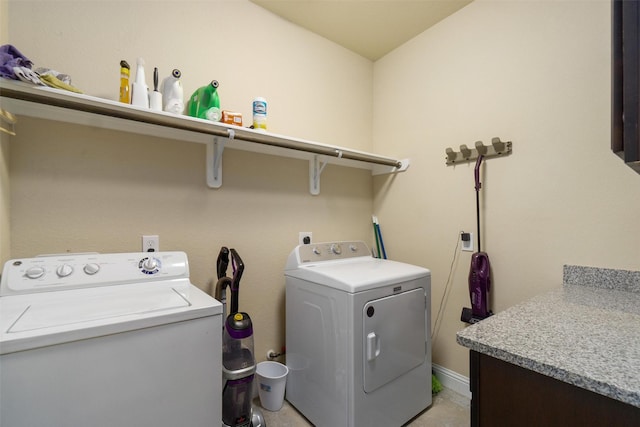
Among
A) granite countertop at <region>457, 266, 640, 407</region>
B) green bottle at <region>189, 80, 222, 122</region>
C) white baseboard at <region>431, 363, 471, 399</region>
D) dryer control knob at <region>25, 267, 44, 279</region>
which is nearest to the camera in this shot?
granite countertop at <region>457, 266, 640, 407</region>

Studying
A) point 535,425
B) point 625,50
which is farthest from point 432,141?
point 535,425

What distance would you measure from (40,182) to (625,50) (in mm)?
2103

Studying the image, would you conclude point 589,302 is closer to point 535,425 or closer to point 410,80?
point 535,425

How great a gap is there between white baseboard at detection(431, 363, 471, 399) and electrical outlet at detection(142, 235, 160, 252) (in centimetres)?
208

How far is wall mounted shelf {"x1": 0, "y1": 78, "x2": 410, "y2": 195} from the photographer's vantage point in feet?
3.66

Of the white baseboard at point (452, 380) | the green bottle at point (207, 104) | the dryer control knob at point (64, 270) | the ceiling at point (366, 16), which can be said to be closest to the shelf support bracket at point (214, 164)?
the green bottle at point (207, 104)

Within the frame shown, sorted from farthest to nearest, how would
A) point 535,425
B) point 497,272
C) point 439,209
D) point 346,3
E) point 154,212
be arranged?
1. point 439,209
2. point 346,3
3. point 497,272
4. point 154,212
5. point 535,425

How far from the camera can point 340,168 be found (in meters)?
2.42

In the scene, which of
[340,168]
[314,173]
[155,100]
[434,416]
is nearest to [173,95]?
[155,100]

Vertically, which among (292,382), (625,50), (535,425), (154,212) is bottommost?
(292,382)

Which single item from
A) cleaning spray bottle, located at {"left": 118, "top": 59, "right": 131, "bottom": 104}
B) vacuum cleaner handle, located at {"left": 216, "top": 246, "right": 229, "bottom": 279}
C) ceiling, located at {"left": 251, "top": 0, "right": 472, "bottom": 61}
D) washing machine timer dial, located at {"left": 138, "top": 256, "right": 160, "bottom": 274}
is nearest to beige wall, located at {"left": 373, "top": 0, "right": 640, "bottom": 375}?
ceiling, located at {"left": 251, "top": 0, "right": 472, "bottom": 61}

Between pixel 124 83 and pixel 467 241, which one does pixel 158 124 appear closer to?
pixel 124 83

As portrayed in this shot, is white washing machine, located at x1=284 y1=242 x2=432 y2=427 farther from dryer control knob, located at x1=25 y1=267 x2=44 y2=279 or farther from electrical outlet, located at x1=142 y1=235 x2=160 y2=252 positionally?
dryer control knob, located at x1=25 y1=267 x2=44 y2=279

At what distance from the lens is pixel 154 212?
1590mm
